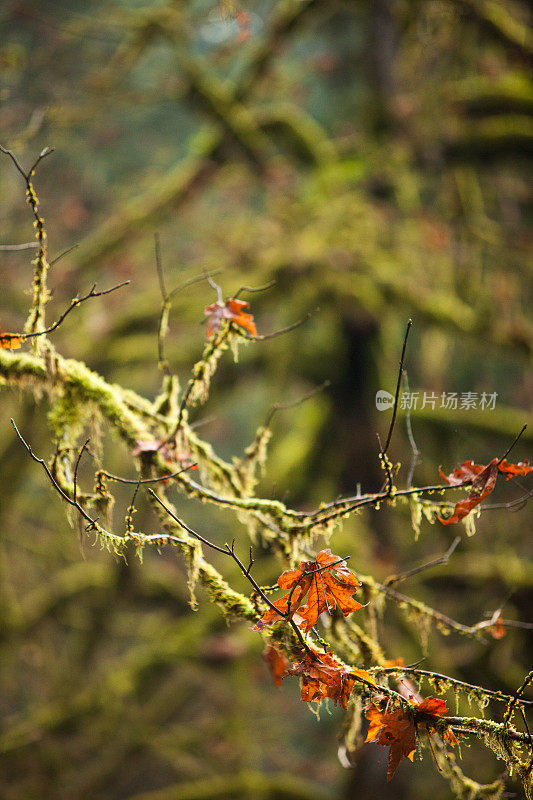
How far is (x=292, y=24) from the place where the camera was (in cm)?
372

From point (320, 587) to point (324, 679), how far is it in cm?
18

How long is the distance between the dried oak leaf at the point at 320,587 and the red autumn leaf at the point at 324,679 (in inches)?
2.8

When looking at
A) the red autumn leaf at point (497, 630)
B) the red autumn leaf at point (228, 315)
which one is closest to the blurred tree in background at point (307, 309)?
the red autumn leaf at point (497, 630)

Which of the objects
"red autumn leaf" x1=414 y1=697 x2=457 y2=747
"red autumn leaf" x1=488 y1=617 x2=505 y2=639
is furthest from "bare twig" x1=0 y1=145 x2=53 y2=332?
"red autumn leaf" x1=488 y1=617 x2=505 y2=639

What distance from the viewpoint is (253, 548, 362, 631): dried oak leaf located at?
1.10 meters

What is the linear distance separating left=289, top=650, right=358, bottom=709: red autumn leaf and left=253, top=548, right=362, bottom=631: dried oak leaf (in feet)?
0.23

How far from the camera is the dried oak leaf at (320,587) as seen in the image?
43.2 inches

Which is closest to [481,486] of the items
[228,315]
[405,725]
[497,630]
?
[405,725]

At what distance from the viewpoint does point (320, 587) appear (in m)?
1.13
